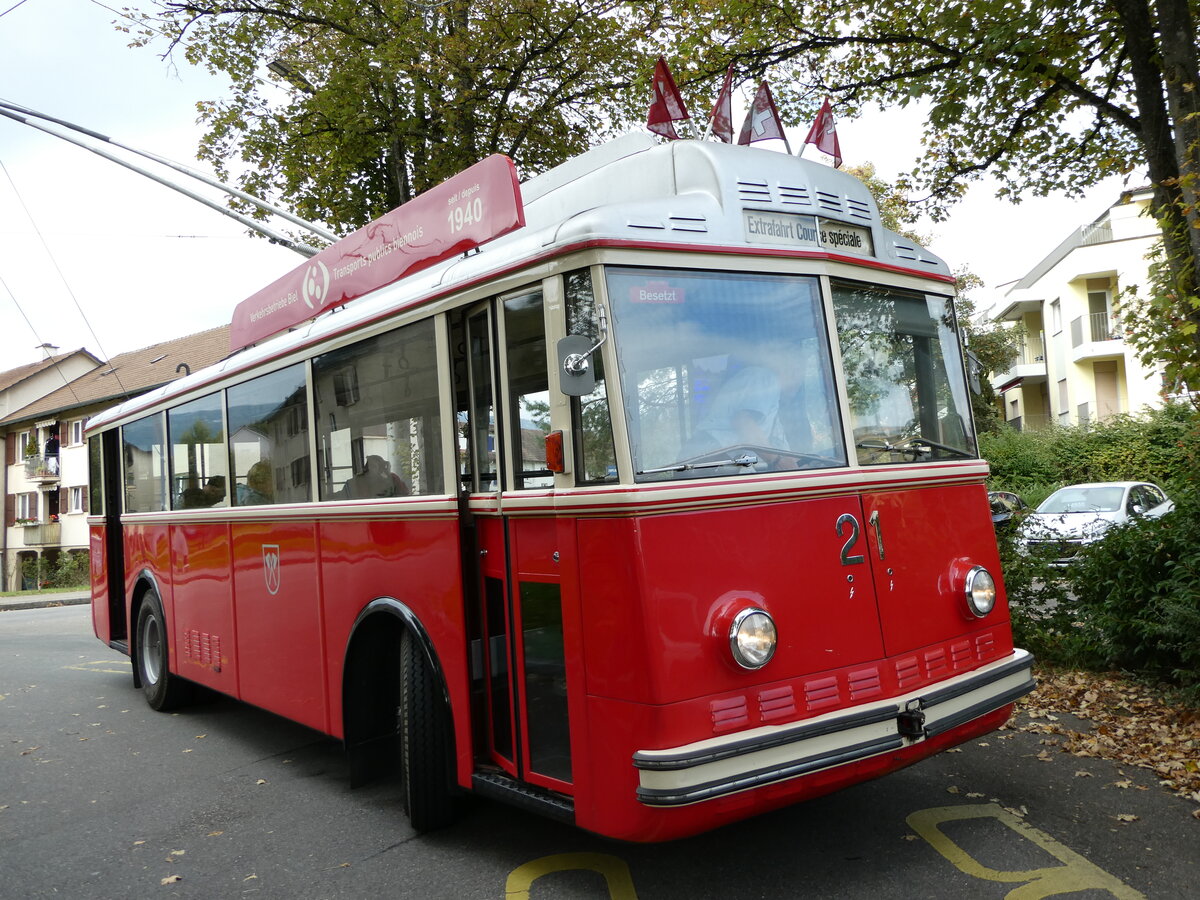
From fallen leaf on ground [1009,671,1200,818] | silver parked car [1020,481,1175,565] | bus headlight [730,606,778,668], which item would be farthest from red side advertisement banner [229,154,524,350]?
silver parked car [1020,481,1175,565]

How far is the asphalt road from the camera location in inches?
171

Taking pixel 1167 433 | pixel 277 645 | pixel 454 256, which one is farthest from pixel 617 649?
pixel 1167 433

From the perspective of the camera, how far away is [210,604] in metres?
7.82

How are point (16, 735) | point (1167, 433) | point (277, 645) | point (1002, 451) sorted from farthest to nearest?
point (1002, 451), point (1167, 433), point (16, 735), point (277, 645)

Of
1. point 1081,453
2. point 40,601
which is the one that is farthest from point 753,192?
point 40,601

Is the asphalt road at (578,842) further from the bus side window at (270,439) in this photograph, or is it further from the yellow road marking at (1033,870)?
the bus side window at (270,439)

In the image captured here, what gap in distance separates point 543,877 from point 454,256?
10.4ft

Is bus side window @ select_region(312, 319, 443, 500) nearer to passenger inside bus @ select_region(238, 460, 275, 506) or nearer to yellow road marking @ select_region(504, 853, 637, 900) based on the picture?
passenger inside bus @ select_region(238, 460, 275, 506)

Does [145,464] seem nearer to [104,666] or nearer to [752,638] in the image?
[104,666]

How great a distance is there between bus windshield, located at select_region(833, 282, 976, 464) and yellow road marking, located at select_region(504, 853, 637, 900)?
2130 mm

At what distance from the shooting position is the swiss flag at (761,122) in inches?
208

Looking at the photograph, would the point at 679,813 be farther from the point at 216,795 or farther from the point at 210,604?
the point at 210,604

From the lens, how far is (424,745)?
5059 millimetres

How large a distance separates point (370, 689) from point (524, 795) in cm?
170
